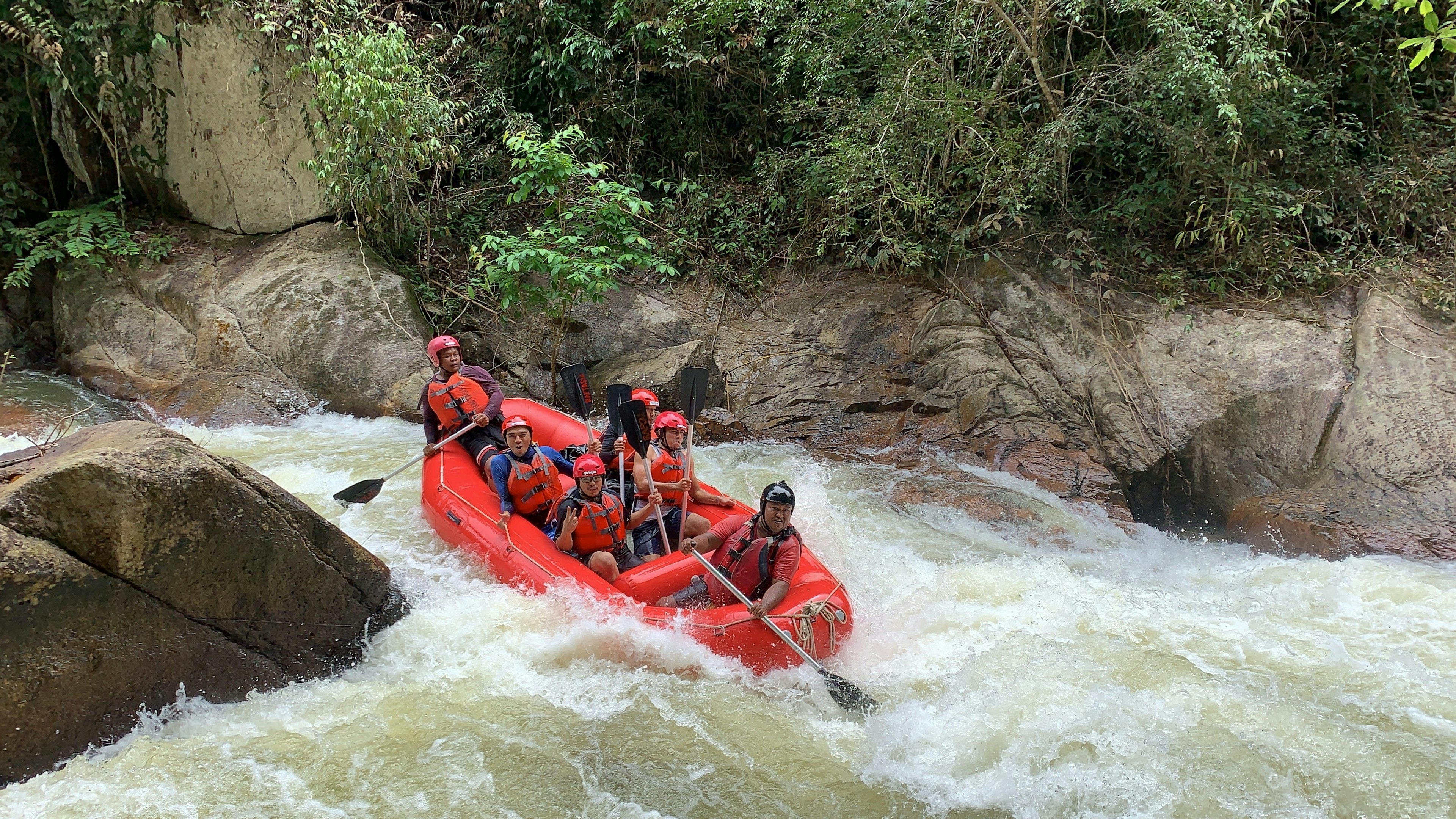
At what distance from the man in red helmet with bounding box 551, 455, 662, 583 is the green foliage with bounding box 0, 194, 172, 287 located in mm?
5323

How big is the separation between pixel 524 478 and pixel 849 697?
1902 mm

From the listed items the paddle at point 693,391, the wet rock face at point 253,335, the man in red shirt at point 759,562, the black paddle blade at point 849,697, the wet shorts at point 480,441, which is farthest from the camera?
the wet rock face at point 253,335

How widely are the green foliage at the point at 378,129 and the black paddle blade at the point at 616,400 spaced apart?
10.8 feet

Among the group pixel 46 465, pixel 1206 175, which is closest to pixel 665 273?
pixel 1206 175

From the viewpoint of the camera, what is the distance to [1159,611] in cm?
438

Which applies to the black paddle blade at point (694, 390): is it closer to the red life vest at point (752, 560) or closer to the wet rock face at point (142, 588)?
the red life vest at point (752, 560)

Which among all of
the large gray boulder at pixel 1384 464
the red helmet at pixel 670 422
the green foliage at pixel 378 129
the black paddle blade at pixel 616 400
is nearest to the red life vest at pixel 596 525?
the red helmet at pixel 670 422

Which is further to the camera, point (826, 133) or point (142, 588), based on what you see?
point (826, 133)

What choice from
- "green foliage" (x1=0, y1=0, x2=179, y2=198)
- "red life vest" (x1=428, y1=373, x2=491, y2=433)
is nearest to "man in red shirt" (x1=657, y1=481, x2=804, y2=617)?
"red life vest" (x1=428, y1=373, x2=491, y2=433)

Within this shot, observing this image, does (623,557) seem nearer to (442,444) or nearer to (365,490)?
(442,444)

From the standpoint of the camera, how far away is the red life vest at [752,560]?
3947mm

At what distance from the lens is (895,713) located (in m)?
3.58

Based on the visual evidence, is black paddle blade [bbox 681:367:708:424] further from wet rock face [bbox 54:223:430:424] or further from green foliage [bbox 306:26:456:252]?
green foliage [bbox 306:26:456:252]

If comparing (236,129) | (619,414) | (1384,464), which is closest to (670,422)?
(619,414)
